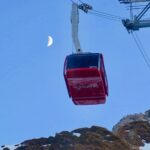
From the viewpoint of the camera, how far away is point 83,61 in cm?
2373

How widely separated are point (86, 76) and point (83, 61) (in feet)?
2.40

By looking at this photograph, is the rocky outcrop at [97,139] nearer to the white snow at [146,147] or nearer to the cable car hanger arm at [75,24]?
the white snow at [146,147]

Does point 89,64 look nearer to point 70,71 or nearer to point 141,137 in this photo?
point 70,71

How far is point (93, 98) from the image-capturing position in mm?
24438

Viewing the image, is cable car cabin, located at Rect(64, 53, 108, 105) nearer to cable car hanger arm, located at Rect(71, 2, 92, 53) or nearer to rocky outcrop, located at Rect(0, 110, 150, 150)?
cable car hanger arm, located at Rect(71, 2, 92, 53)

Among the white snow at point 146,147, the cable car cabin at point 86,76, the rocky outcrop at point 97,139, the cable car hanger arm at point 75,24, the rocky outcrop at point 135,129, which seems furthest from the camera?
the rocky outcrop at point 135,129

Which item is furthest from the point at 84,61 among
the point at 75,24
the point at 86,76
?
the point at 75,24

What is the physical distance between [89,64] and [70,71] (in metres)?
0.96

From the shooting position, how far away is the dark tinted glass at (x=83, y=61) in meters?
23.5

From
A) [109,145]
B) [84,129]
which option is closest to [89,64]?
[109,145]

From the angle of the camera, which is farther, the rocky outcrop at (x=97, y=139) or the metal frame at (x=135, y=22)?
the rocky outcrop at (x=97, y=139)

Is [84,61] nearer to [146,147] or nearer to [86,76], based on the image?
[86,76]

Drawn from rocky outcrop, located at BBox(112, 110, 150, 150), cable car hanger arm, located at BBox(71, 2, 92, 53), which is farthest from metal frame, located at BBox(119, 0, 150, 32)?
rocky outcrop, located at BBox(112, 110, 150, 150)

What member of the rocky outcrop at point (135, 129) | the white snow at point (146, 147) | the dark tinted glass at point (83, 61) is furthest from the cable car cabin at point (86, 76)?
the white snow at point (146, 147)
